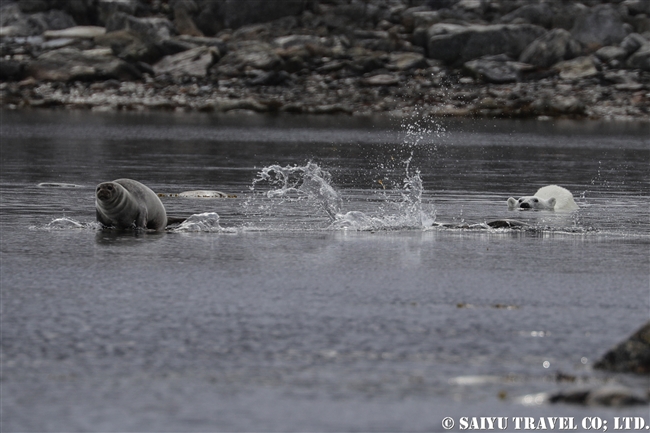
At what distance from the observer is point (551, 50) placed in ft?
354

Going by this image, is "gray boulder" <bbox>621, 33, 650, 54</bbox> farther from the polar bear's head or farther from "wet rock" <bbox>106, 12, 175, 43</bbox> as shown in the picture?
the polar bear's head

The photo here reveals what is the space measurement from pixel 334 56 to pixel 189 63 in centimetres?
1226

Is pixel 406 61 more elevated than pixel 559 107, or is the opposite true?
pixel 406 61

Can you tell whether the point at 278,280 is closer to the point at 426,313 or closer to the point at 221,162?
the point at 426,313

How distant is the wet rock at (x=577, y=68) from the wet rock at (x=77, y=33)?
4442 centimetres

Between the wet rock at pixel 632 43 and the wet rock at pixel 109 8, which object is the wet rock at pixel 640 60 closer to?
the wet rock at pixel 632 43

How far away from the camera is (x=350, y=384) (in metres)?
9.89

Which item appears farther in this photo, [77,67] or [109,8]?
[109,8]

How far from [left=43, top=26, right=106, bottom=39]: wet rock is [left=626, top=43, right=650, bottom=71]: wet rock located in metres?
49.3

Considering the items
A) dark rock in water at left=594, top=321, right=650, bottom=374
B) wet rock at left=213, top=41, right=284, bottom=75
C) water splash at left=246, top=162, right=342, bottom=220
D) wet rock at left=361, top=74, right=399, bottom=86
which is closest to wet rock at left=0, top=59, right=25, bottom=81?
wet rock at left=213, top=41, right=284, bottom=75

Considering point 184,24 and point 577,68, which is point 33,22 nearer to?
point 184,24

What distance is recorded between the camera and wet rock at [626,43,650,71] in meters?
104

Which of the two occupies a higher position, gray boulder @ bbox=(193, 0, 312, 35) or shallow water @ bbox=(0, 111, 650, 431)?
gray boulder @ bbox=(193, 0, 312, 35)

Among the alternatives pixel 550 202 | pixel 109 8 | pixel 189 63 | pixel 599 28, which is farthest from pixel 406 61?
pixel 550 202
